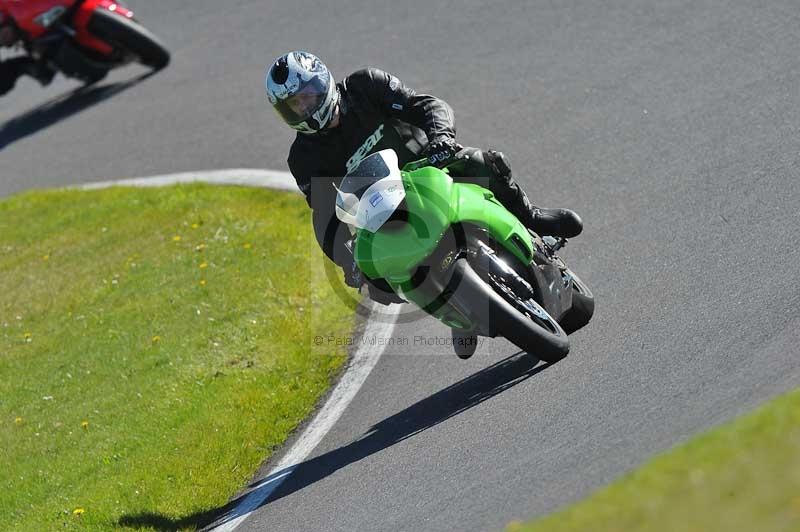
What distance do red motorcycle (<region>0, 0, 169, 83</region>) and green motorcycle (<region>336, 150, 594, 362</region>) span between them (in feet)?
31.1

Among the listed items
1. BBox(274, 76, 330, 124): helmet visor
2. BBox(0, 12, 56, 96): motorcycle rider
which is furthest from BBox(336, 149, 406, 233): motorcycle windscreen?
BBox(0, 12, 56, 96): motorcycle rider

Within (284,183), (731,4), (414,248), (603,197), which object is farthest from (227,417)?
(731,4)

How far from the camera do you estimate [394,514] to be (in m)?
5.96

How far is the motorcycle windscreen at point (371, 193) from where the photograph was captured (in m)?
6.50

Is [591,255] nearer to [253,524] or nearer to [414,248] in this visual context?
[414,248]

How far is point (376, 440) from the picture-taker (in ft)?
23.3

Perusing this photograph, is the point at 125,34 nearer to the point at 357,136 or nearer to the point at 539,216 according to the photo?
the point at 357,136

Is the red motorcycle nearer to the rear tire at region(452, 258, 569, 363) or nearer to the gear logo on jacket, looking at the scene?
the gear logo on jacket

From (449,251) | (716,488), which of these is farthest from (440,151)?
(716,488)

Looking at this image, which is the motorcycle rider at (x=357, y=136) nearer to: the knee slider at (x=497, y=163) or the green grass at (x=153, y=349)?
the knee slider at (x=497, y=163)

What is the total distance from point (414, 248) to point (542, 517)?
1880mm

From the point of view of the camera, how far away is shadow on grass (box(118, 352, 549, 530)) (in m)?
6.91

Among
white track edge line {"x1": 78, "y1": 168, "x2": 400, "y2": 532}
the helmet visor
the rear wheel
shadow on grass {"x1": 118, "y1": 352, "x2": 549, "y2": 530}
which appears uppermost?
the helmet visor

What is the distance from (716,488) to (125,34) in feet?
40.4
